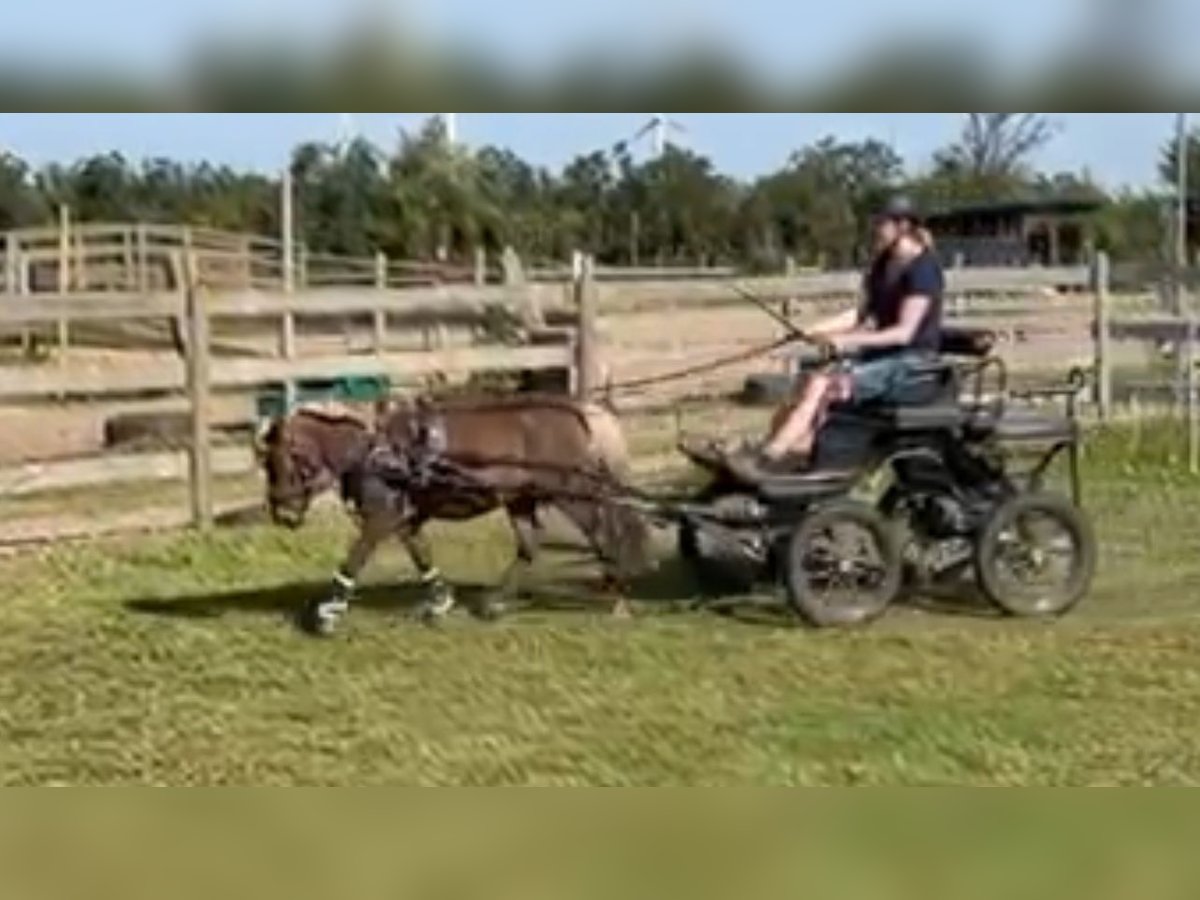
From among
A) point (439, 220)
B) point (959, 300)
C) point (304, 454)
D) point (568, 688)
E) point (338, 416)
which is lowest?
point (568, 688)

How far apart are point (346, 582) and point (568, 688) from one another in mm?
1078

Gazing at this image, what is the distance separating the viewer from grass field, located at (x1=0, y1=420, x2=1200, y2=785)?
14.1ft

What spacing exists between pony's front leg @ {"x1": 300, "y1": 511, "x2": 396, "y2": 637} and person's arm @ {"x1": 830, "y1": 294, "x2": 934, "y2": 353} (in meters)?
1.42

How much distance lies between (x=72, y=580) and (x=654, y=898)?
16.5 ft

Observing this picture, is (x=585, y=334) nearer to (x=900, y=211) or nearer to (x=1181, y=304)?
(x=900, y=211)

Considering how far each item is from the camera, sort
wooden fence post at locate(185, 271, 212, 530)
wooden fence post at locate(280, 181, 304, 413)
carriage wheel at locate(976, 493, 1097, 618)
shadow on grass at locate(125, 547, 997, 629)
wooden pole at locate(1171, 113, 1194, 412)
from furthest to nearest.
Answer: wooden pole at locate(1171, 113, 1194, 412)
wooden fence post at locate(280, 181, 304, 413)
wooden fence post at locate(185, 271, 212, 530)
shadow on grass at locate(125, 547, 997, 629)
carriage wheel at locate(976, 493, 1097, 618)

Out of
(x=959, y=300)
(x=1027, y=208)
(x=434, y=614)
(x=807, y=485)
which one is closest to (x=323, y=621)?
(x=434, y=614)

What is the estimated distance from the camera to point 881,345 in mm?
6152

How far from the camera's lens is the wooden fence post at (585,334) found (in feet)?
30.1

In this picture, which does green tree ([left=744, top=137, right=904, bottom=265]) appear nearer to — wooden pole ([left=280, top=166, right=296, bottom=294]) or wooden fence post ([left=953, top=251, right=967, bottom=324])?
wooden fence post ([left=953, top=251, right=967, bottom=324])

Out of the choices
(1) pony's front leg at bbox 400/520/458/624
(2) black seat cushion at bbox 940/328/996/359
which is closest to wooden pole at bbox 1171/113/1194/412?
(2) black seat cushion at bbox 940/328/996/359

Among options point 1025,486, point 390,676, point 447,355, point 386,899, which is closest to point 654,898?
point 386,899

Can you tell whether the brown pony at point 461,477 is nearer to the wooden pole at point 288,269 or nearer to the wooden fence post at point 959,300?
the wooden pole at point 288,269

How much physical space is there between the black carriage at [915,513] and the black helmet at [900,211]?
0.40 meters
